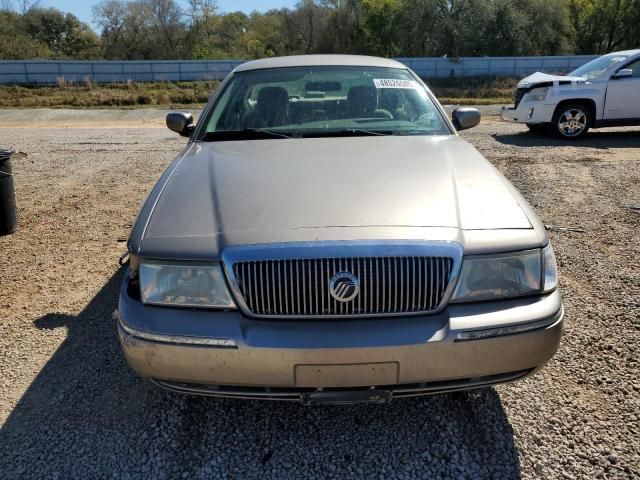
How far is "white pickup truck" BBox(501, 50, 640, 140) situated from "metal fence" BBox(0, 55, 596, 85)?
1988cm

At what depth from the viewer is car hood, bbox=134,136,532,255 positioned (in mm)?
2092

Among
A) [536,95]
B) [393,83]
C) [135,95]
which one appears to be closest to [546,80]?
[536,95]

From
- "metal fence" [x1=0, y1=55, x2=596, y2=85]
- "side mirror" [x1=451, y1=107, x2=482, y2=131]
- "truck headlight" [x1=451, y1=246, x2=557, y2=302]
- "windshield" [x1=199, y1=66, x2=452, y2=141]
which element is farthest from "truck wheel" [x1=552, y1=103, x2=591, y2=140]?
"metal fence" [x1=0, y1=55, x2=596, y2=85]

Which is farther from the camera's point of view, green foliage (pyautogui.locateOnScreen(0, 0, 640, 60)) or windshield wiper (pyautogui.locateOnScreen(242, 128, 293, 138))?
green foliage (pyautogui.locateOnScreen(0, 0, 640, 60))

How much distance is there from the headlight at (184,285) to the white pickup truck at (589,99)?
9.65 metres

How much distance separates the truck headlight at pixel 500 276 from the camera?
6.57 ft

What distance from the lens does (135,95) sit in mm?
23609

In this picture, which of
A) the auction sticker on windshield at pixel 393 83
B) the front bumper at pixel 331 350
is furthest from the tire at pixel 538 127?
the front bumper at pixel 331 350

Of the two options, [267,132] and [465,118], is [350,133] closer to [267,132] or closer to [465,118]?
[267,132]

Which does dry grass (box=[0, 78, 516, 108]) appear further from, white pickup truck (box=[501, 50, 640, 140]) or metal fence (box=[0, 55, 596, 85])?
white pickup truck (box=[501, 50, 640, 140])

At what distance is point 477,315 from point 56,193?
6.06 metres

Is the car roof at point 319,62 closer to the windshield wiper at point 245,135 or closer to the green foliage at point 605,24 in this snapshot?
the windshield wiper at point 245,135

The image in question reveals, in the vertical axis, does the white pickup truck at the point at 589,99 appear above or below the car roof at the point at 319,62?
below

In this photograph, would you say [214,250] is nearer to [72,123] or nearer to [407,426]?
[407,426]
